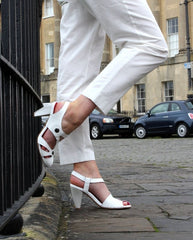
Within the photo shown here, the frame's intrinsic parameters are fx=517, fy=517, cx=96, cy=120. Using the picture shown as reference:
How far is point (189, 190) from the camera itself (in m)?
3.81

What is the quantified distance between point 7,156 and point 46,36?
1503 inches

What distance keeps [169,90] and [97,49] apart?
29.7 meters

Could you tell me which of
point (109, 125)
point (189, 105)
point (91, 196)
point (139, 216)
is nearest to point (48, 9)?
point (109, 125)

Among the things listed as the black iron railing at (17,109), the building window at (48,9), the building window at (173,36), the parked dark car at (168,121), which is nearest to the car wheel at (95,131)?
the parked dark car at (168,121)

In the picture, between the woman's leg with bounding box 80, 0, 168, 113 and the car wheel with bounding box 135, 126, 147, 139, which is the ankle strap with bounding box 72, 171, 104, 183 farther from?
the car wheel with bounding box 135, 126, 147, 139

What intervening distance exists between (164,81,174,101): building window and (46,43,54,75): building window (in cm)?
1035

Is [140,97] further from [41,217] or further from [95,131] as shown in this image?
[41,217]

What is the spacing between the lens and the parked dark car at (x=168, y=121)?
18.3m

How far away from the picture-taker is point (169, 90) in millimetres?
32281

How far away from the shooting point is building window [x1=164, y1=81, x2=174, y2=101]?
105 ft

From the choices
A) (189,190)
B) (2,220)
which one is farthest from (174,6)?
(2,220)

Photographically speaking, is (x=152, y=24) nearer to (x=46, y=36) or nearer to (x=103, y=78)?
(x=103, y=78)

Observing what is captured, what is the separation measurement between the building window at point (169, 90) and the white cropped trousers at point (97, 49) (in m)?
29.4

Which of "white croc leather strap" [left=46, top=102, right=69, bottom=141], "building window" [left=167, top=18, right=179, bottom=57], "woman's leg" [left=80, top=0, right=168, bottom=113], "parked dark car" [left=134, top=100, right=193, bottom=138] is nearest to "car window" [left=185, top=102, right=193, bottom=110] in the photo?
"parked dark car" [left=134, top=100, right=193, bottom=138]
